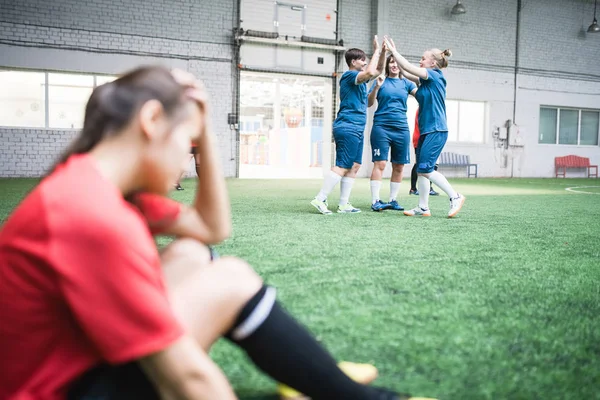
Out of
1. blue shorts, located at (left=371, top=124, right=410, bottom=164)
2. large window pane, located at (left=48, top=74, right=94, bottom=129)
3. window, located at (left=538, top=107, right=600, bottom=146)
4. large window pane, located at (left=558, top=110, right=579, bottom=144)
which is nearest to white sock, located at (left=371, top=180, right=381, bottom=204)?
blue shorts, located at (left=371, top=124, right=410, bottom=164)

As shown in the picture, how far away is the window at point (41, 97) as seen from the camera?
475 inches

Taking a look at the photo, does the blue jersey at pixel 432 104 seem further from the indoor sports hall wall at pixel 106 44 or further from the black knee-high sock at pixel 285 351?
the indoor sports hall wall at pixel 106 44

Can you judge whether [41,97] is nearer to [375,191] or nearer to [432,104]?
[375,191]

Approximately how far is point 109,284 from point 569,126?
2026cm

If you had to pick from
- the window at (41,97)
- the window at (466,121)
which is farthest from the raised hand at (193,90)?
the window at (466,121)

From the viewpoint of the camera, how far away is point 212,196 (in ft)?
4.26

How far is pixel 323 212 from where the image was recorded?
18.8ft

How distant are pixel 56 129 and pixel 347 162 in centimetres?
922

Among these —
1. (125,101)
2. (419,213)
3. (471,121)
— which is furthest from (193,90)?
(471,121)

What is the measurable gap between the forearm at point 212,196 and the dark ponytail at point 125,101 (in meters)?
0.28

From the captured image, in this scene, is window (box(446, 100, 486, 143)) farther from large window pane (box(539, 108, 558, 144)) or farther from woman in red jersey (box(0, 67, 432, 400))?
woman in red jersey (box(0, 67, 432, 400))

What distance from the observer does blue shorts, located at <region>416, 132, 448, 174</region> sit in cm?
552

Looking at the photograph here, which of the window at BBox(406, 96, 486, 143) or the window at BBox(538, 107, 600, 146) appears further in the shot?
the window at BBox(538, 107, 600, 146)

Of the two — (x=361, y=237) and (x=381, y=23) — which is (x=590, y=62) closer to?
(x=381, y=23)
